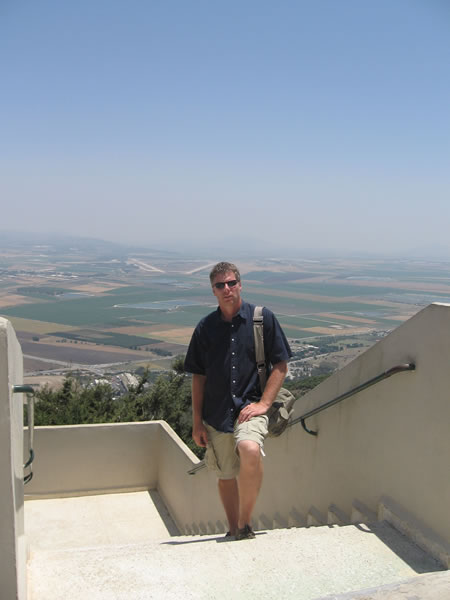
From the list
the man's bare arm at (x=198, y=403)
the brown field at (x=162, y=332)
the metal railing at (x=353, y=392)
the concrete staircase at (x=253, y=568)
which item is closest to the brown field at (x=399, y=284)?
the brown field at (x=162, y=332)

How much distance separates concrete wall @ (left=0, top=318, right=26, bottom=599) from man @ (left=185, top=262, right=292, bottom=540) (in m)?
1.30

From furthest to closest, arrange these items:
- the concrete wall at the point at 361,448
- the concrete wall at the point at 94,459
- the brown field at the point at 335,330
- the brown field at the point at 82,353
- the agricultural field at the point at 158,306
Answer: the brown field at the point at 335,330 → the agricultural field at the point at 158,306 → the brown field at the point at 82,353 → the concrete wall at the point at 94,459 → the concrete wall at the point at 361,448

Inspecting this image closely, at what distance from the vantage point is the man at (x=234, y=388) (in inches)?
123

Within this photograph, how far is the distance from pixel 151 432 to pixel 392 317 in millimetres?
63015

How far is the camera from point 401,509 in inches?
114

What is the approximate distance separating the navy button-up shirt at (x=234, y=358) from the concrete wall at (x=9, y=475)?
1325mm

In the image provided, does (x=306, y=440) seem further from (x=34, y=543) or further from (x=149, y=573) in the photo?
(x=34, y=543)

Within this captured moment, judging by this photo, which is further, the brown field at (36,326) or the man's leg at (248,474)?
the brown field at (36,326)

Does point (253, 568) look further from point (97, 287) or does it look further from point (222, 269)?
point (97, 287)

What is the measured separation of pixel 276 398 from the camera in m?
3.42

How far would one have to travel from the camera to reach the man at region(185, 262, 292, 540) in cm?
314

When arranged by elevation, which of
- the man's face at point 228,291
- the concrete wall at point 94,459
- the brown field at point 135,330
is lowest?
the brown field at point 135,330

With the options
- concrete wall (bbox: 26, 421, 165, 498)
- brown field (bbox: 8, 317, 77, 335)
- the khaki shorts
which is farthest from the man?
brown field (bbox: 8, 317, 77, 335)

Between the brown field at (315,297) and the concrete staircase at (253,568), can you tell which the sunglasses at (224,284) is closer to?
the concrete staircase at (253,568)
